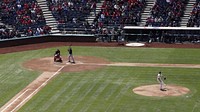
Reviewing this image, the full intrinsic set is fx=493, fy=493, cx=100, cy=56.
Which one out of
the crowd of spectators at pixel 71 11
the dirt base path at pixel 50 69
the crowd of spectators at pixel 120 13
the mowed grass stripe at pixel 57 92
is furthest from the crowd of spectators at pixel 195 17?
the mowed grass stripe at pixel 57 92

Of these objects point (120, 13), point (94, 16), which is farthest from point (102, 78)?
point (94, 16)

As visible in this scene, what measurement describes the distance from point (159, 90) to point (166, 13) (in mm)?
27160

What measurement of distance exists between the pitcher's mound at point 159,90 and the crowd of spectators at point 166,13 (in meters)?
23.7

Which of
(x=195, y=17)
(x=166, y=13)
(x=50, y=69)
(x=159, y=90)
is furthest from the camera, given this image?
(x=166, y=13)

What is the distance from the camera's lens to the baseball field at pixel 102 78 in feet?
118

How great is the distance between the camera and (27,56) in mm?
53750

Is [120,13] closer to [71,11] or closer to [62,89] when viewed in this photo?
[71,11]

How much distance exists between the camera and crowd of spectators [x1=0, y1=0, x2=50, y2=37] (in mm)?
63469

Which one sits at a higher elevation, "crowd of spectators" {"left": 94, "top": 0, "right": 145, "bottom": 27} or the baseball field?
"crowd of spectators" {"left": 94, "top": 0, "right": 145, "bottom": 27}

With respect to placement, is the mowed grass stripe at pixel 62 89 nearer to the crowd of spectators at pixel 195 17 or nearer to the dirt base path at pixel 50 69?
the dirt base path at pixel 50 69

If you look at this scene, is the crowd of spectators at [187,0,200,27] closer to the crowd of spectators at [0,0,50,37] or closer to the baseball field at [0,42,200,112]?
the baseball field at [0,42,200,112]

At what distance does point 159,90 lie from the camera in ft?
A: 129

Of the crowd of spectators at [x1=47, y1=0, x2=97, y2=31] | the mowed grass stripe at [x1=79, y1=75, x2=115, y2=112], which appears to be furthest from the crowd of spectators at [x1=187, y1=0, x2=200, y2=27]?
the mowed grass stripe at [x1=79, y1=75, x2=115, y2=112]

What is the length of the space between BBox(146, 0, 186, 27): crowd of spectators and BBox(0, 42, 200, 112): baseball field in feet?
23.7
